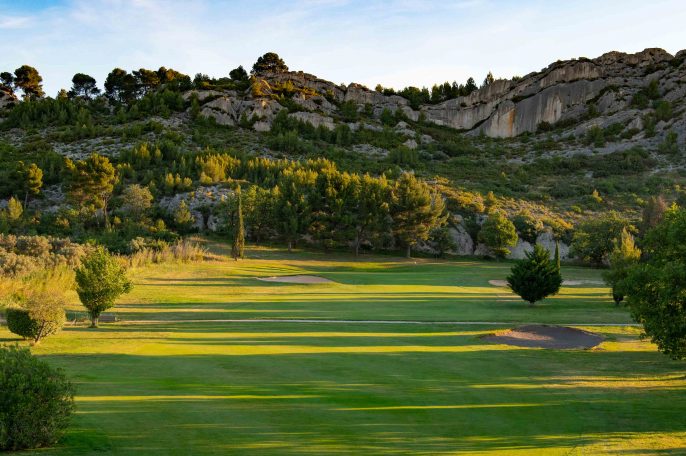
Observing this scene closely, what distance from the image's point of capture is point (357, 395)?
13.4 meters

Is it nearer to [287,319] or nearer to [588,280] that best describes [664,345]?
[287,319]

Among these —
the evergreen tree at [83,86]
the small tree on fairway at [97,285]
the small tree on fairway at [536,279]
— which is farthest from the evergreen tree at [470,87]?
the small tree on fairway at [97,285]

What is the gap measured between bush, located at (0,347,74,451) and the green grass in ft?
1.20

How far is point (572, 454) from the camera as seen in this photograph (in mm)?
10219

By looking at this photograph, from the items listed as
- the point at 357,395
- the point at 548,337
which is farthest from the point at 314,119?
the point at 357,395

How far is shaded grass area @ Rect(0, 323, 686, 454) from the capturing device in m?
10.3

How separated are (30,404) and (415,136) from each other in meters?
Result: 120

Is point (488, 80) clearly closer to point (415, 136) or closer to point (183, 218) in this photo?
point (415, 136)

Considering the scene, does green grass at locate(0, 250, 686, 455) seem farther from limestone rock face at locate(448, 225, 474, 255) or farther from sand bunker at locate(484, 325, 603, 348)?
limestone rock face at locate(448, 225, 474, 255)

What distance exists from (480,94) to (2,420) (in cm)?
15128

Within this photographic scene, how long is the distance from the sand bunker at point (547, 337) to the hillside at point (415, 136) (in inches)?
1744

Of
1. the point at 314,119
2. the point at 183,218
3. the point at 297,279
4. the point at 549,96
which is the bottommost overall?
the point at 297,279

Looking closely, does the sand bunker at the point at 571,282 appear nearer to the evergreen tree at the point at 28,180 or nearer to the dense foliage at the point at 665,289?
the dense foliage at the point at 665,289

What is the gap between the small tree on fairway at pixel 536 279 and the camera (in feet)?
111
